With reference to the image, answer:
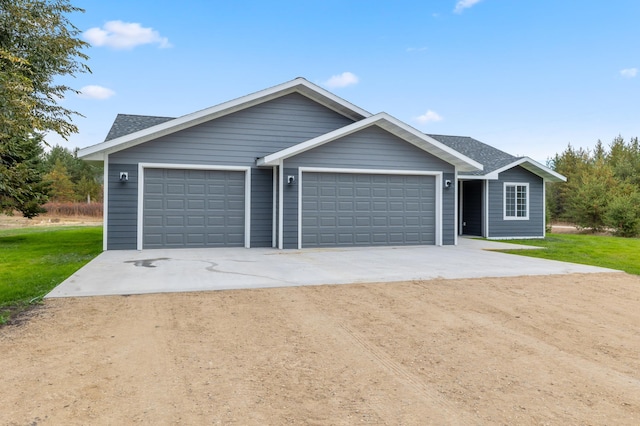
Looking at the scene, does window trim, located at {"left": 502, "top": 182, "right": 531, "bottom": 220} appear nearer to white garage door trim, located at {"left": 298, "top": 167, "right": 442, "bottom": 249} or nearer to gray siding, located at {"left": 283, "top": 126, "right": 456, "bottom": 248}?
gray siding, located at {"left": 283, "top": 126, "right": 456, "bottom": 248}

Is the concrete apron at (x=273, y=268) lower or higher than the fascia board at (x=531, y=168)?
lower

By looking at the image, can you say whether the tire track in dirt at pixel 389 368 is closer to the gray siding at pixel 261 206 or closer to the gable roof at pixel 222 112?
the gray siding at pixel 261 206

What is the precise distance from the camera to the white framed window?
17.5m

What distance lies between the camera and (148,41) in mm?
19922

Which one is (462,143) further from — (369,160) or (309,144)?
(309,144)

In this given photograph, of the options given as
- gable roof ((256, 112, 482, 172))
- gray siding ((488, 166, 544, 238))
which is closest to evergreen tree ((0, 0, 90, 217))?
gable roof ((256, 112, 482, 172))

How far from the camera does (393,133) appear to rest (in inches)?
499

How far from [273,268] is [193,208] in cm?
481

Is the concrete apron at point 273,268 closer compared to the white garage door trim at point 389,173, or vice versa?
the concrete apron at point 273,268

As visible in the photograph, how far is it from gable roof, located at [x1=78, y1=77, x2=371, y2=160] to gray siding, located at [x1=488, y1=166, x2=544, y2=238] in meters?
7.28

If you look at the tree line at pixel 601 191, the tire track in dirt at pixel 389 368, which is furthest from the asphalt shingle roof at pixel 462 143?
the tire track in dirt at pixel 389 368

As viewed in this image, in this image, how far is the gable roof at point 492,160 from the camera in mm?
16703

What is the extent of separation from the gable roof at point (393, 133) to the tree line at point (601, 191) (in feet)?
48.7

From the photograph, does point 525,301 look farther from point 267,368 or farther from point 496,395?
point 267,368
